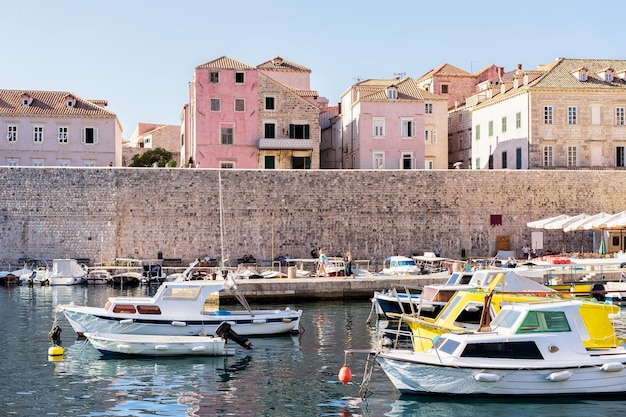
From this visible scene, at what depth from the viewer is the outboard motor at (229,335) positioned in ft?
68.5

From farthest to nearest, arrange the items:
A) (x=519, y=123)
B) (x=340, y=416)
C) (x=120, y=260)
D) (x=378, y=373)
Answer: (x=519, y=123), (x=120, y=260), (x=378, y=373), (x=340, y=416)

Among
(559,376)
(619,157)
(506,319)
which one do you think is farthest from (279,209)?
(559,376)

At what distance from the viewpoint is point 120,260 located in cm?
4119

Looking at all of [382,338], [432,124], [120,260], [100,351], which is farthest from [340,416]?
[432,124]

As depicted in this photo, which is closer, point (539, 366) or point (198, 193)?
point (539, 366)

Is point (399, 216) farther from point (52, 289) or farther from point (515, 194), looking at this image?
point (52, 289)

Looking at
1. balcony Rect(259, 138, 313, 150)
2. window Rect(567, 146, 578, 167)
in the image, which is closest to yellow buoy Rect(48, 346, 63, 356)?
balcony Rect(259, 138, 313, 150)

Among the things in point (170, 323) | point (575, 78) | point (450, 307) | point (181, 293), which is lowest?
point (170, 323)

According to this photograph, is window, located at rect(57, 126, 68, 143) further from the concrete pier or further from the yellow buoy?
the yellow buoy

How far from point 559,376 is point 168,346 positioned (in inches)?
346

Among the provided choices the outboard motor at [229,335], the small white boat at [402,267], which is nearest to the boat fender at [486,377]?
the outboard motor at [229,335]

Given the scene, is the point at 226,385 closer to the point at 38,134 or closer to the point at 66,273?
the point at 66,273

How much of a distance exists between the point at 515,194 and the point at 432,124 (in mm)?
11381

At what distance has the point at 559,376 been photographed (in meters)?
15.8
